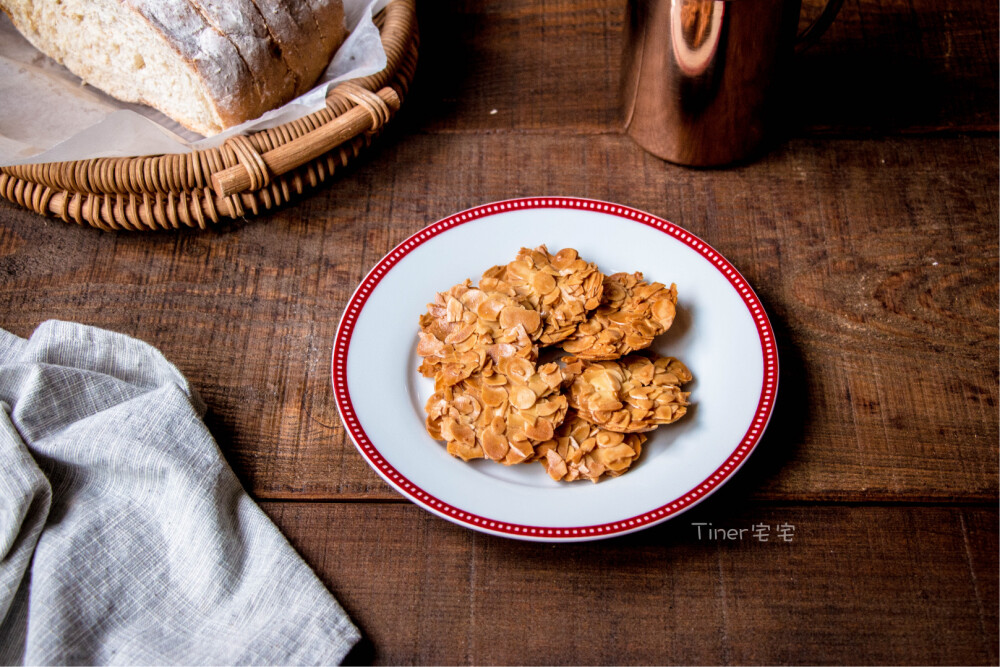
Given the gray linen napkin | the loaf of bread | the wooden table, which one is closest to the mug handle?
the wooden table

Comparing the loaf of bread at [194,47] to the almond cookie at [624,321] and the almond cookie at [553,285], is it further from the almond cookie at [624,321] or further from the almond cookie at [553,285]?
the almond cookie at [624,321]

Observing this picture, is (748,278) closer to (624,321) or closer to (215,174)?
(624,321)

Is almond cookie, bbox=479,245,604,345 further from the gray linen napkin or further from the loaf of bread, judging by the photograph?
the loaf of bread

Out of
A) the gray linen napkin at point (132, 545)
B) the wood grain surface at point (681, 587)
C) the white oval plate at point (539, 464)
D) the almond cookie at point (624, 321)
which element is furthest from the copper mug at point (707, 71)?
the gray linen napkin at point (132, 545)

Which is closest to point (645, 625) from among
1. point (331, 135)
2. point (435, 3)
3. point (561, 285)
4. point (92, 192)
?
point (561, 285)

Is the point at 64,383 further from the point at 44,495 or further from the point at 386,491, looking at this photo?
the point at 386,491

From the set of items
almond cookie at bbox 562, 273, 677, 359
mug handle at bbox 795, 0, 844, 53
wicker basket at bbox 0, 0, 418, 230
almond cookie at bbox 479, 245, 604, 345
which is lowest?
almond cookie at bbox 562, 273, 677, 359
